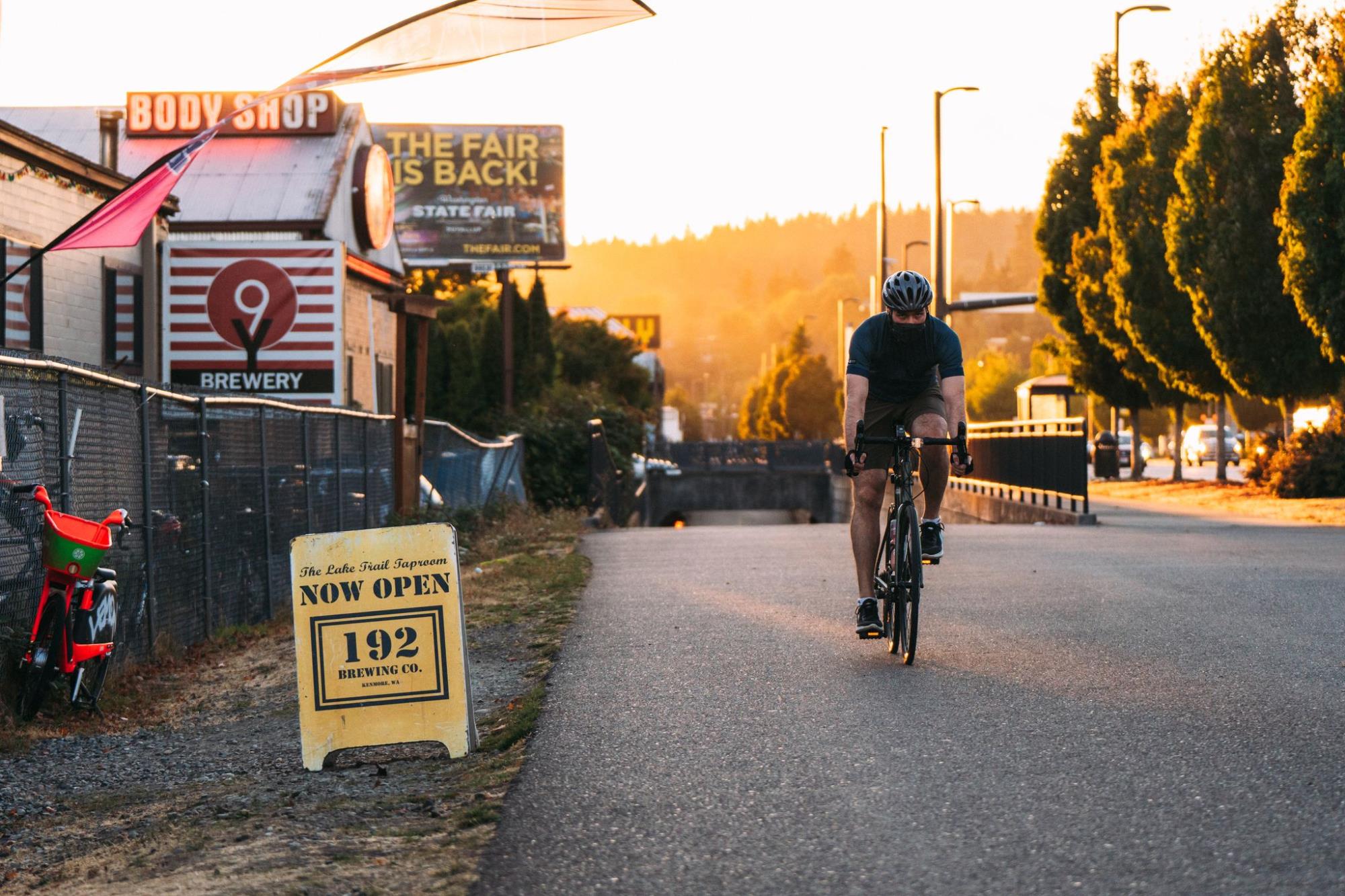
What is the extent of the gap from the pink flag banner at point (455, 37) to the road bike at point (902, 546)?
4396mm

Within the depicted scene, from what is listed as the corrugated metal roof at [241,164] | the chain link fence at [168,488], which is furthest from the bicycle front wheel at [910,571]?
the corrugated metal roof at [241,164]

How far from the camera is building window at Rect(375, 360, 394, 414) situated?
3269cm

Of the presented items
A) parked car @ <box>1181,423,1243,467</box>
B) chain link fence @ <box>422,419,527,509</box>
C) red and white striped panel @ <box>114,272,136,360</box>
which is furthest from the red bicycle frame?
parked car @ <box>1181,423,1243,467</box>

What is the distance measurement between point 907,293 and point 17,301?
12.3m

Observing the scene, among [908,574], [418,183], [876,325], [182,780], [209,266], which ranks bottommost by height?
[182,780]

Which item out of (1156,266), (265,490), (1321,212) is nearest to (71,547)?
(265,490)

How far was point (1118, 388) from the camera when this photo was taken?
41.0m

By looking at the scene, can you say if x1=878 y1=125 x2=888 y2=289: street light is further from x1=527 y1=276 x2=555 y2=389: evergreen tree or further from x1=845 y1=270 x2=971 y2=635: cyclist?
x1=845 y1=270 x2=971 y2=635: cyclist

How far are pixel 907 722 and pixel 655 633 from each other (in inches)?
126

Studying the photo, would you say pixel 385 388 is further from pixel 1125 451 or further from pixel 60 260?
pixel 1125 451

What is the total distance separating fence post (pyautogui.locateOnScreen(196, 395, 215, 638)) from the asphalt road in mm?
2446

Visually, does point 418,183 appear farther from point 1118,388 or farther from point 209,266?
point 209,266

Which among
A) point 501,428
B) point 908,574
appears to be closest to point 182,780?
point 908,574

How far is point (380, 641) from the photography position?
6.08m
